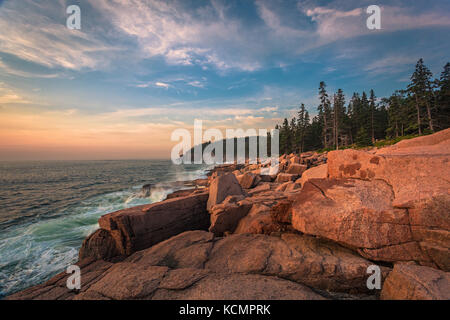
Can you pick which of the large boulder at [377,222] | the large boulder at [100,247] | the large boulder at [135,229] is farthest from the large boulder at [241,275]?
the large boulder at [135,229]

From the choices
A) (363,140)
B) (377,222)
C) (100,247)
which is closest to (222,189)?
(100,247)

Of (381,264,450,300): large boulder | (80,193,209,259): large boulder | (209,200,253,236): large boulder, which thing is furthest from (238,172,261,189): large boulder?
(381,264,450,300): large boulder

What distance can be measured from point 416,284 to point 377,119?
206 feet

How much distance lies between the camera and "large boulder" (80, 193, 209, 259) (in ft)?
22.4

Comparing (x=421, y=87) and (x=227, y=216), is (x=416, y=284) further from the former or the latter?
(x=421, y=87)

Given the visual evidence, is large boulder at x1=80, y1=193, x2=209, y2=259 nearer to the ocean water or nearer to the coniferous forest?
the ocean water

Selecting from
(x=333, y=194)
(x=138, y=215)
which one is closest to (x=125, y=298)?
(x=138, y=215)

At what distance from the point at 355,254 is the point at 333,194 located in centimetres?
151

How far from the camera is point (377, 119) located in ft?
161

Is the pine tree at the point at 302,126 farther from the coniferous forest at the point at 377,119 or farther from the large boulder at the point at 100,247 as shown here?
the large boulder at the point at 100,247

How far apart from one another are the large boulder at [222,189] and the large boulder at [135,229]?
64.4 inches

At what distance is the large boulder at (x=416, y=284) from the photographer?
2.72 metres
